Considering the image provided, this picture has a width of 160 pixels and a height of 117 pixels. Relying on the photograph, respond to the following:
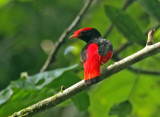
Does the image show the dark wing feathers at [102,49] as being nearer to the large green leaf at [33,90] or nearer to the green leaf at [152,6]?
the large green leaf at [33,90]

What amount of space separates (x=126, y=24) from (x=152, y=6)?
0.33 meters

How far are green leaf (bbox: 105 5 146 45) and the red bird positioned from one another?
74 centimetres

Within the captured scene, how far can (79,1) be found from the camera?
6793 mm

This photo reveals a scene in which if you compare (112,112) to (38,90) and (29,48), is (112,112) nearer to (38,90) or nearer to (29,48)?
(38,90)

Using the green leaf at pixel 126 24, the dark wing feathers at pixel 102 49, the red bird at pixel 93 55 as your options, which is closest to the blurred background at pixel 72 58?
the green leaf at pixel 126 24

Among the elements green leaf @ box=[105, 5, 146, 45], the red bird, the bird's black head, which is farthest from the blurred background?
the red bird

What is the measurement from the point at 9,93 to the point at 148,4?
1.69 m

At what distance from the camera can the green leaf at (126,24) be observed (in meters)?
4.08

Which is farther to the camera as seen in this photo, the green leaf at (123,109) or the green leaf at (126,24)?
the green leaf at (126,24)

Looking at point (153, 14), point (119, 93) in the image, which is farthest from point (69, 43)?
point (153, 14)

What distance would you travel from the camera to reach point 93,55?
3006 mm

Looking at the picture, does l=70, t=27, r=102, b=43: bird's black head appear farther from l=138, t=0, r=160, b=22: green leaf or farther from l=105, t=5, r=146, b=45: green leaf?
l=138, t=0, r=160, b=22: green leaf

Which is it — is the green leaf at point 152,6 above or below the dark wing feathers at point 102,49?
below

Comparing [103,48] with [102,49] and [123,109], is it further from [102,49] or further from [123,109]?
[123,109]
